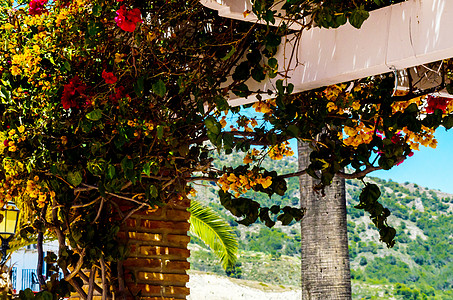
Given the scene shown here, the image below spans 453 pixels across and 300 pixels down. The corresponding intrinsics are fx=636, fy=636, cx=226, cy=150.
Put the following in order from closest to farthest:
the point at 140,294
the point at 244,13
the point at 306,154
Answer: the point at 244,13
the point at 140,294
the point at 306,154

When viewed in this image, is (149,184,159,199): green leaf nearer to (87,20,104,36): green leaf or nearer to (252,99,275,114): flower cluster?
(252,99,275,114): flower cluster

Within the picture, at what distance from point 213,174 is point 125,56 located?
2.27ft

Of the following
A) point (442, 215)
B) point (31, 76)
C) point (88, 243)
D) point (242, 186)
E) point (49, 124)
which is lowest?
point (88, 243)

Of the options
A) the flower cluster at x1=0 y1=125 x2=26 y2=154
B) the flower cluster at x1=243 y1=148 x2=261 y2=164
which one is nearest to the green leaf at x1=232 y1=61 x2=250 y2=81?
the flower cluster at x1=243 y1=148 x2=261 y2=164

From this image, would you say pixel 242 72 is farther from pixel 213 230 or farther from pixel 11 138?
pixel 213 230

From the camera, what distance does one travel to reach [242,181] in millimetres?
2695

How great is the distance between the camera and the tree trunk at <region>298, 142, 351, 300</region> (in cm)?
487

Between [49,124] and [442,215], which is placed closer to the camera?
[49,124]

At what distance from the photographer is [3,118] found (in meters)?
2.80

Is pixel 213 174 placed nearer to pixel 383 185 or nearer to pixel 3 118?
pixel 3 118

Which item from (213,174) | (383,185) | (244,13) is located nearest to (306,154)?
(213,174)

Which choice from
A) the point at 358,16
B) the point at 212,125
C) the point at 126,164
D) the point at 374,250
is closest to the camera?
the point at 358,16

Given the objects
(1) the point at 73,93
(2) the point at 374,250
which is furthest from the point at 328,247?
(2) the point at 374,250

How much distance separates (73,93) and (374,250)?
25.4 meters
